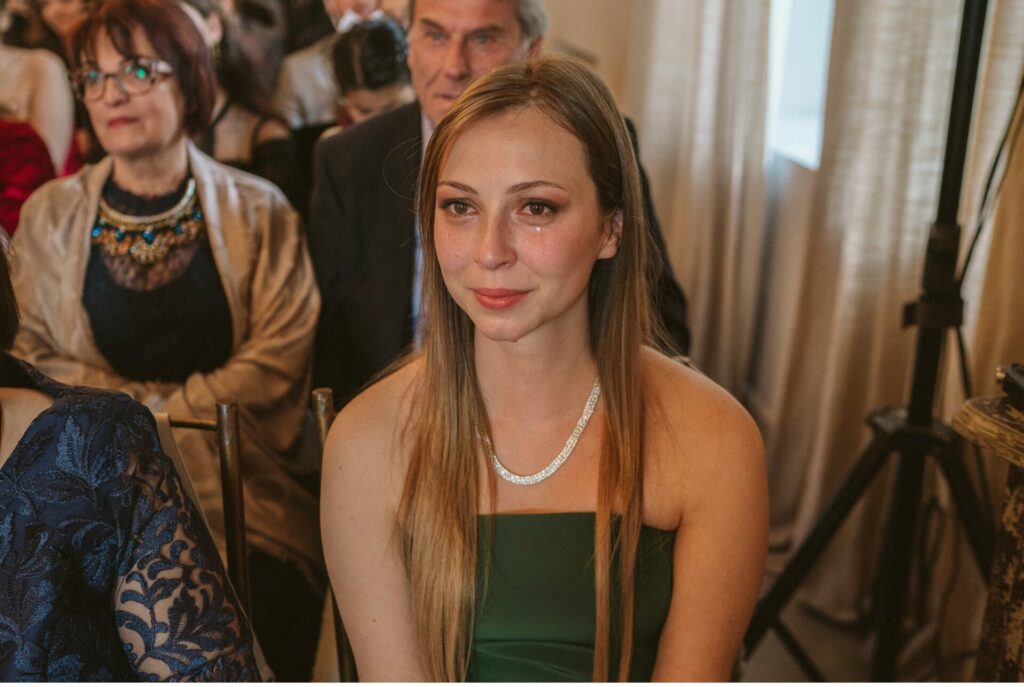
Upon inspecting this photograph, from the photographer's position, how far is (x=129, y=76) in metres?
2.04

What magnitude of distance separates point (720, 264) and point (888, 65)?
3.64 ft

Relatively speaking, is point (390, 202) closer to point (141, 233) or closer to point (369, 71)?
point (141, 233)

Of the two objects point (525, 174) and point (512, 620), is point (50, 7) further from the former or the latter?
point (512, 620)

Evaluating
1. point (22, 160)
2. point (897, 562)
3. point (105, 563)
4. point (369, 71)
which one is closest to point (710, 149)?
point (369, 71)

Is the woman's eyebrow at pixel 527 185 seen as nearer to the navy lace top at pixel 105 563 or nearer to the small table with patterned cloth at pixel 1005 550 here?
the navy lace top at pixel 105 563

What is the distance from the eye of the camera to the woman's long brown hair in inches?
50.7

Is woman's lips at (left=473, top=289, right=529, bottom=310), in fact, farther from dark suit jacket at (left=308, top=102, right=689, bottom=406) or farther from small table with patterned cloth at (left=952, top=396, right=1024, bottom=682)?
dark suit jacket at (left=308, top=102, right=689, bottom=406)

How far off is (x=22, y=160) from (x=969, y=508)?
73.5 inches

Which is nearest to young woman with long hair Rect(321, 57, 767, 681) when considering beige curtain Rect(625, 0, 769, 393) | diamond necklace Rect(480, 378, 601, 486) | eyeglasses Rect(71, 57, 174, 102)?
diamond necklace Rect(480, 378, 601, 486)

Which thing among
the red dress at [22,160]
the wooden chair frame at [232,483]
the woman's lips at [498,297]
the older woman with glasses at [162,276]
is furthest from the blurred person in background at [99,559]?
the red dress at [22,160]

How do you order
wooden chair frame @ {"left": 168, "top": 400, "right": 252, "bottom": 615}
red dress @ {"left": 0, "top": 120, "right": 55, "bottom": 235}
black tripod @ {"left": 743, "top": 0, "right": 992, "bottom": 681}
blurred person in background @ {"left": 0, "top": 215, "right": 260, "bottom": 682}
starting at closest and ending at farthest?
blurred person in background @ {"left": 0, "top": 215, "right": 260, "bottom": 682}
wooden chair frame @ {"left": 168, "top": 400, "right": 252, "bottom": 615}
black tripod @ {"left": 743, "top": 0, "right": 992, "bottom": 681}
red dress @ {"left": 0, "top": 120, "right": 55, "bottom": 235}

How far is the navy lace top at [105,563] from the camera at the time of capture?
1200 mm

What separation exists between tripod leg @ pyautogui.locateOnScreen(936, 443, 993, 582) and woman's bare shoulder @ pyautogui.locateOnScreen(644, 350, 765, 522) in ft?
2.29

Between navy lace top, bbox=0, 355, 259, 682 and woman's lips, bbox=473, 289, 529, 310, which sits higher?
woman's lips, bbox=473, 289, 529, 310
